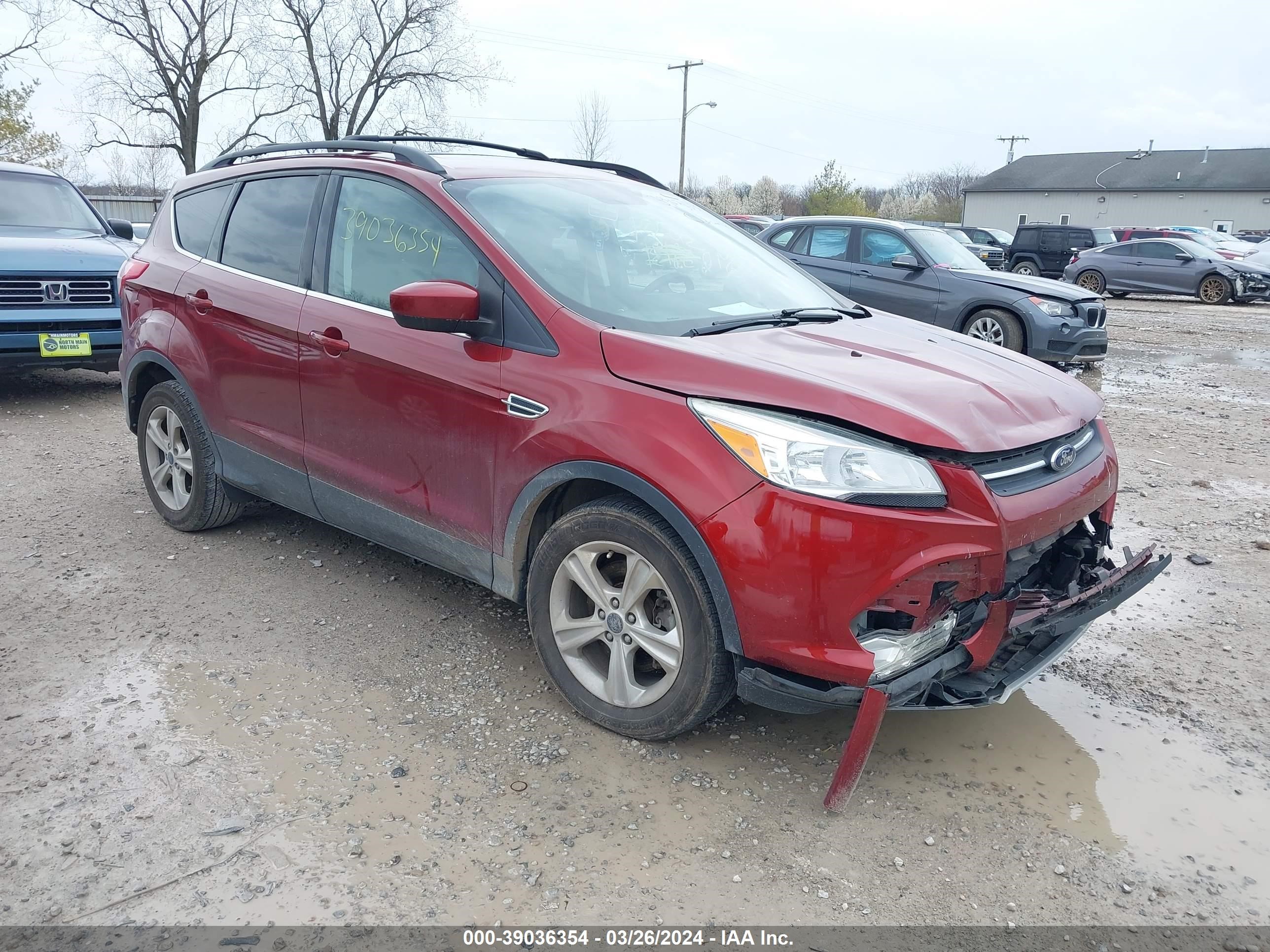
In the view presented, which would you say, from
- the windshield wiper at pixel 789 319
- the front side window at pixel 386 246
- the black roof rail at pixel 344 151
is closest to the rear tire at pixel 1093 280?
the windshield wiper at pixel 789 319

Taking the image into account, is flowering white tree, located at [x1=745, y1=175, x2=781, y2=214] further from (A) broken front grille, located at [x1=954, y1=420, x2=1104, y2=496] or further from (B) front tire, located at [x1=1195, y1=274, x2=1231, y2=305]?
(A) broken front grille, located at [x1=954, y1=420, x2=1104, y2=496]

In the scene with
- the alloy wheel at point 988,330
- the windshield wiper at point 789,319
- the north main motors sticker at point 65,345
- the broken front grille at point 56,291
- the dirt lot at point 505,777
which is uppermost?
the windshield wiper at point 789,319

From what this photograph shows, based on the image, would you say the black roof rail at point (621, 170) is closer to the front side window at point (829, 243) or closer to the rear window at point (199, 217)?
the rear window at point (199, 217)

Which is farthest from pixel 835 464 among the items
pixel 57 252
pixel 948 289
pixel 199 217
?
pixel 948 289

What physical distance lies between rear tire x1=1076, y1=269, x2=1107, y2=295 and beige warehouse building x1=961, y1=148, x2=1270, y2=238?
126ft

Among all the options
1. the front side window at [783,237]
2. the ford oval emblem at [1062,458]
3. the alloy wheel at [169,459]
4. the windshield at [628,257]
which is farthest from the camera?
the front side window at [783,237]

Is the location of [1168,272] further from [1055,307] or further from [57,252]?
[57,252]

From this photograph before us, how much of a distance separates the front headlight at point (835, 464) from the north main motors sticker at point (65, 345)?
689cm

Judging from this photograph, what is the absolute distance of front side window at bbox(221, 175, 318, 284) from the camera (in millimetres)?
3980

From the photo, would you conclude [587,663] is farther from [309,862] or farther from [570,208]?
[570,208]

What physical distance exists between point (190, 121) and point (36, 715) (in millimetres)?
41101

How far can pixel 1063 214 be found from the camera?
66.4 m

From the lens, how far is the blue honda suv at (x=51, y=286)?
7.31 metres

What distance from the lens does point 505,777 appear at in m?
2.86
